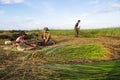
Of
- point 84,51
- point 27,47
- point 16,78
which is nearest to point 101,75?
point 16,78

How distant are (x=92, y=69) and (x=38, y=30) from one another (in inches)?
704

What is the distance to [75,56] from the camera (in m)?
11.9

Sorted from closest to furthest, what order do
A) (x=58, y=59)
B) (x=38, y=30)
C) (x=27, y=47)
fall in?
(x=58, y=59), (x=27, y=47), (x=38, y=30)

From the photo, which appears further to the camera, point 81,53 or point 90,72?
point 81,53

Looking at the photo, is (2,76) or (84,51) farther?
(84,51)

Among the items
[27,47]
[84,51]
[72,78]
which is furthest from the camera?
[27,47]

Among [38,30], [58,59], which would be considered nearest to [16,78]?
[58,59]

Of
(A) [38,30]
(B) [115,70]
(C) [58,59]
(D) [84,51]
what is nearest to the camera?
(B) [115,70]

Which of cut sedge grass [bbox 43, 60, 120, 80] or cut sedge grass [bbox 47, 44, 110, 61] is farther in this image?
cut sedge grass [bbox 47, 44, 110, 61]

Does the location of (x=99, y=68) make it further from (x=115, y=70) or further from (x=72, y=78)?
(x=72, y=78)

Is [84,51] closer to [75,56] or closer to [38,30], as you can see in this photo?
[75,56]

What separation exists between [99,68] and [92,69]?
0.19 meters

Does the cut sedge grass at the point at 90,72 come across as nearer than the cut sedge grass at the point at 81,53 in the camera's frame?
Yes

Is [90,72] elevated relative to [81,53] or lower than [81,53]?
elevated
